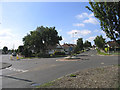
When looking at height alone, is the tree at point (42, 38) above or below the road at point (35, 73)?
above

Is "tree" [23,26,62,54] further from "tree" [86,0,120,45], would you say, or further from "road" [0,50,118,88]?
"tree" [86,0,120,45]

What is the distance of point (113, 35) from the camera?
9.03 meters

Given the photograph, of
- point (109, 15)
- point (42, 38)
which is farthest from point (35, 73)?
point (42, 38)

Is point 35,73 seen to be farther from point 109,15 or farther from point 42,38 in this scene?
point 42,38

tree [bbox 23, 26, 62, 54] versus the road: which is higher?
tree [bbox 23, 26, 62, 54]

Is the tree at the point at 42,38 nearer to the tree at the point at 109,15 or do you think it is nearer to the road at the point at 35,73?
the road at the point at 35,73

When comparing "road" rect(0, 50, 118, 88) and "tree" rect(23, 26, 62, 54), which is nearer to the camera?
"road" rect(0, 50, 118, 88)

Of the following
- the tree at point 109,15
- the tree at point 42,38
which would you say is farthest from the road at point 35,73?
the tree at point 42,38

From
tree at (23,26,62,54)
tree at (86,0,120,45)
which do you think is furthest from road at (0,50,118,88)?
tree at (23,26,62,54)

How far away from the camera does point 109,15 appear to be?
324 inches

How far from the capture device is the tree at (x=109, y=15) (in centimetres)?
813

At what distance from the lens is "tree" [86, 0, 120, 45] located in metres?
8.13

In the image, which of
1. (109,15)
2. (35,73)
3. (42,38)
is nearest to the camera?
(109,15)

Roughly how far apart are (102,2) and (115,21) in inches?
63.9
